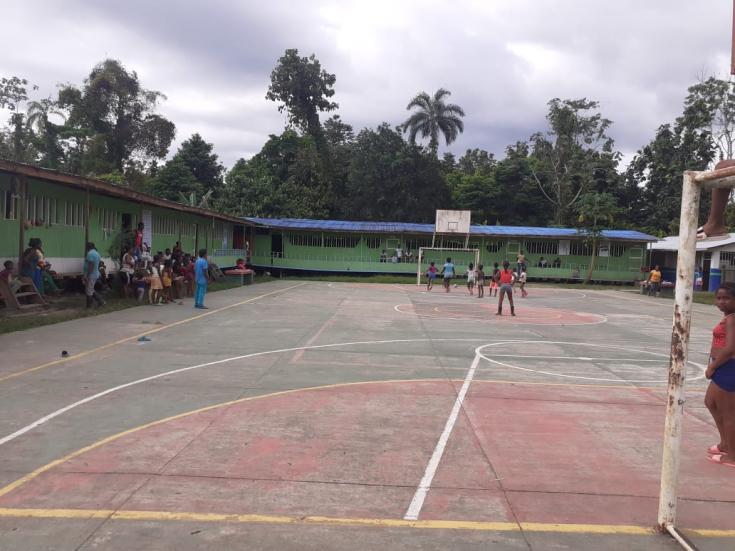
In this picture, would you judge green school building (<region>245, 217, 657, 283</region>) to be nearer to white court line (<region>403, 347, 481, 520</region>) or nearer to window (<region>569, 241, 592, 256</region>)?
window (<region>569, 241, 592, 256</region>)

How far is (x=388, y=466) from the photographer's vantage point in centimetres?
487

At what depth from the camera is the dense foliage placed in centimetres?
3931

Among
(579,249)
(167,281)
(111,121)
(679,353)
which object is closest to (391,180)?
(579,249)

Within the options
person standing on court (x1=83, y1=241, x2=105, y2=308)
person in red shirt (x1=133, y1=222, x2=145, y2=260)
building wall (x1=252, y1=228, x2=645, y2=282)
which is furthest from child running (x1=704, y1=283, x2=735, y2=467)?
building wall (x1=252, y1=228, x2=645, y2=282)

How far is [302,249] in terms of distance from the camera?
3825 centimetres

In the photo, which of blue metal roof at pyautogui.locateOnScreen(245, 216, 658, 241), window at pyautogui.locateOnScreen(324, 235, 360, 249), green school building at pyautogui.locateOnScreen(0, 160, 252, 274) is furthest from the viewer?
window at pyautogui.locateOnScreen(324, 235, 360, 249)

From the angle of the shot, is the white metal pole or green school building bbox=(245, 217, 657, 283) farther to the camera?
green school building bbox=(245, 217, 657, 283)

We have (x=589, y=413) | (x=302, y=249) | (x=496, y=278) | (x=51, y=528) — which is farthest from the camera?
(x=302, y=249)

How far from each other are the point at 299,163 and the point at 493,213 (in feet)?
58.1

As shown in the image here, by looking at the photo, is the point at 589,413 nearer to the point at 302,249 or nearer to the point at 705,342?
the point at 705,342

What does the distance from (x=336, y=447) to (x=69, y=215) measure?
14916 millimetres

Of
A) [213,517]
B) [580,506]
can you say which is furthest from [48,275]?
[580,506]

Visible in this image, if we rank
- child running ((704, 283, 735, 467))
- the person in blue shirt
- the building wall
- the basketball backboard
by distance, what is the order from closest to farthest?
child running ((704, 283, 735, 467))
the person in blue shirt
the basketball backboard
the building wall

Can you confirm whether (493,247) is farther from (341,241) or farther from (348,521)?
(348,521)
